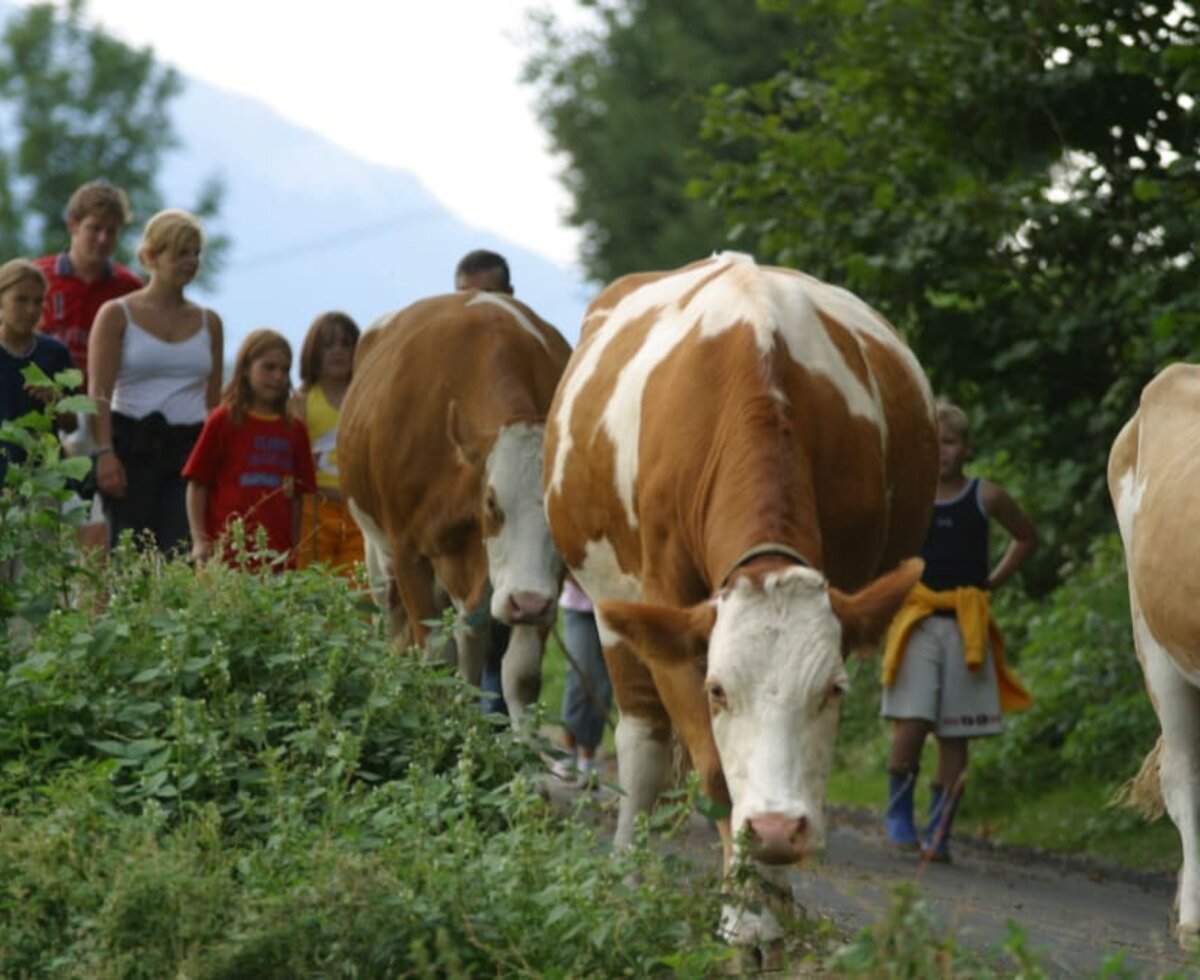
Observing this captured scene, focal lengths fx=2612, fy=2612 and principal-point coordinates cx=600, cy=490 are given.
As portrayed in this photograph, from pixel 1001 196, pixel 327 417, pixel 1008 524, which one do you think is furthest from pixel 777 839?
pixel 1001 196

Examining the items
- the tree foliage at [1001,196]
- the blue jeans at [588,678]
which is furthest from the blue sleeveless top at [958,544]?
the blue jeans at [588,678]

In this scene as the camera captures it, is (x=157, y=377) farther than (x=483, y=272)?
No

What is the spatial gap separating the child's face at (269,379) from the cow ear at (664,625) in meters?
4.91

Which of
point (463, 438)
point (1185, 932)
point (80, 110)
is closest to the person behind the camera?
point (1185, 932)

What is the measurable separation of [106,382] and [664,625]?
546 centimetres

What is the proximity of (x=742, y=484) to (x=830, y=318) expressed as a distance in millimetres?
1379

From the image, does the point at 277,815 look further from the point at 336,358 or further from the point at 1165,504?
the point at 336,358

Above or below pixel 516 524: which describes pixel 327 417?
below

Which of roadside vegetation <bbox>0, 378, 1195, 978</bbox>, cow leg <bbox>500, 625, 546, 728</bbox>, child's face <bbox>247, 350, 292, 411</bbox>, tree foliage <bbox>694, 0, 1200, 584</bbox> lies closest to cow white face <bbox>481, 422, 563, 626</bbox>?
cow leg <bbox>500, 625, 546, 728</bbox>

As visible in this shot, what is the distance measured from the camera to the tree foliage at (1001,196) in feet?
45.5

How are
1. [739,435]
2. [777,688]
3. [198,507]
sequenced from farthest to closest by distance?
[198,507] < [739,435] < [777,688]

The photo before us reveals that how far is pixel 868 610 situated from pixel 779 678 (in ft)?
1.26

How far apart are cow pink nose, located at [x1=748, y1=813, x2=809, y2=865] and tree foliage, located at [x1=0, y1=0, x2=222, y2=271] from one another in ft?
214

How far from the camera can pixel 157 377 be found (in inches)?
482
